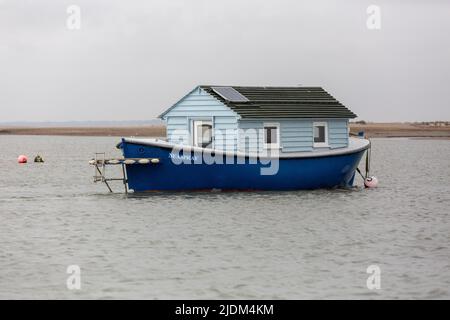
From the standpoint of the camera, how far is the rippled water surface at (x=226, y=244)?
18.6 meters

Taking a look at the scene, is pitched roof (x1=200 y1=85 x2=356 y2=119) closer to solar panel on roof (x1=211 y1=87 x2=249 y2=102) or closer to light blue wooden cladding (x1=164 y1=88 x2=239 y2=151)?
solar panel on roof (x1=211 y1=87 x2=249 y2=102)

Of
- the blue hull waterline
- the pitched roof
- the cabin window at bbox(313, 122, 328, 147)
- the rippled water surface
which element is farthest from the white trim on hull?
the rippled water surface

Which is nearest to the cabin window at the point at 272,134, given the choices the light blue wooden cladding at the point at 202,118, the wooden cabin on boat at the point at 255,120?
the wooden cabin on boat at the point at 255,120

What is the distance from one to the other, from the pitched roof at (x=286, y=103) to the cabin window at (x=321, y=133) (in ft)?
1.43

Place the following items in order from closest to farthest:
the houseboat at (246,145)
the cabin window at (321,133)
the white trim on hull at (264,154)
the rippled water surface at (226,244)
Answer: the rippled water surface at (226,244), the white trim on hull at (264,154), the houseboat at (246,145), the cabin window at (321,133)

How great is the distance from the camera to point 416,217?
30.4 m

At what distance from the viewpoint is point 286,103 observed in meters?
36.2

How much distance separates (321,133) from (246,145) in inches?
158

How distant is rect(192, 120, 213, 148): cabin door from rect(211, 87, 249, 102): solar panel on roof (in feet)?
3.99

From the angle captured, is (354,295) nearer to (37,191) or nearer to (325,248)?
(325,248)

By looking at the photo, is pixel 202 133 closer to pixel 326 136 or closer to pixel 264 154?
pixel 264 154

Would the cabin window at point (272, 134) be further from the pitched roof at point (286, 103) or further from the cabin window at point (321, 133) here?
the cabin window at point (321, 133)

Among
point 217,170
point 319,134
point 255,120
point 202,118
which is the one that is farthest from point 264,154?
point 319,134
